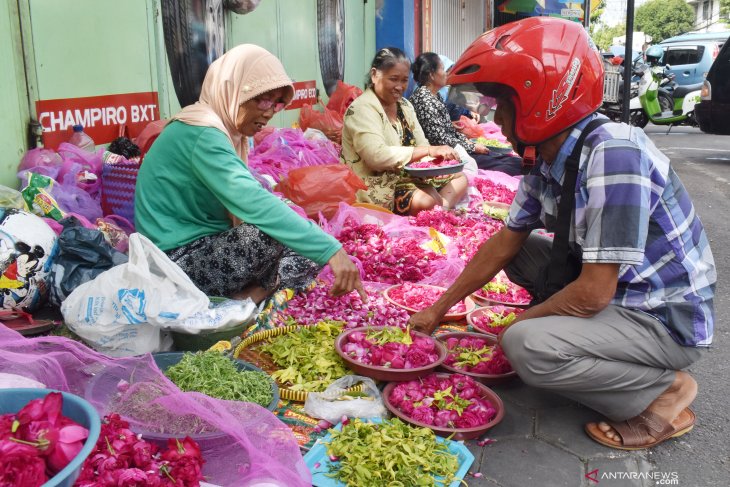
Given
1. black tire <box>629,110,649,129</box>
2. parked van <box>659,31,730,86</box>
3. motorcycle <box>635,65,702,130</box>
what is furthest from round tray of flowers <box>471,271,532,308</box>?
parked van <box>659,31,730,86</box>

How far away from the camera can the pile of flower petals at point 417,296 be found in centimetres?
355

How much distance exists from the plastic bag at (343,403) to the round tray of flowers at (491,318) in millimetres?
872

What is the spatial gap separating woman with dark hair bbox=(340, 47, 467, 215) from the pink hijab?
1963 millimetres

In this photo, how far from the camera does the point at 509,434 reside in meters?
2.54

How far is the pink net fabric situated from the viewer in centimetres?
190

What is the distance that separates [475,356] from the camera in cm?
292

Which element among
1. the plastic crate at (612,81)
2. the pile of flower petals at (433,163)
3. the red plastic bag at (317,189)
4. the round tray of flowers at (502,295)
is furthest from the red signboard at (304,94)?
the plastic crate at (612,81)

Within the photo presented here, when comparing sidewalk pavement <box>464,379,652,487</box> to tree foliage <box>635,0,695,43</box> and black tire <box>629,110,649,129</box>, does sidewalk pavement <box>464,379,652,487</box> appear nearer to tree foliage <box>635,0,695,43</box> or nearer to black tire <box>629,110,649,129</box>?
black tire <box>629,110,649,129</box>

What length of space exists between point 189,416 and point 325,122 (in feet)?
17.1

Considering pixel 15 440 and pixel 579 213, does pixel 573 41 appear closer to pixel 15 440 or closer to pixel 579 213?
pixel 579 213

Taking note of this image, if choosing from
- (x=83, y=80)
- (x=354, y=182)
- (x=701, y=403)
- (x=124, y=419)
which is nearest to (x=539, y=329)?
(x=701, y=403)

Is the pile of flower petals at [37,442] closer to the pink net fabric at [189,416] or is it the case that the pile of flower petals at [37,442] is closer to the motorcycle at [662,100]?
the pink net fabric at [189,416]

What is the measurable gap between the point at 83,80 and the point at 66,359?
2.49 m

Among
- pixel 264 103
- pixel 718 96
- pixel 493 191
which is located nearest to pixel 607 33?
pixel 718 96
